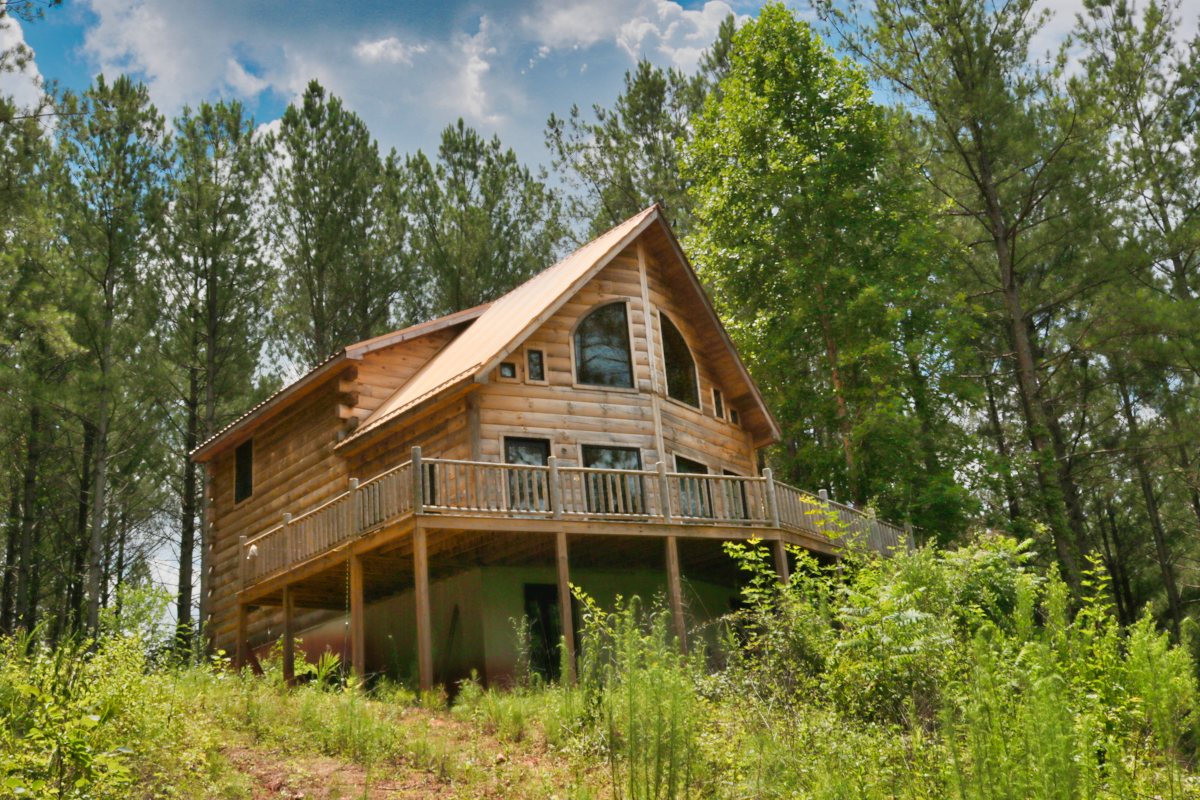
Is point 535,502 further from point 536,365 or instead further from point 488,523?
point 536,365

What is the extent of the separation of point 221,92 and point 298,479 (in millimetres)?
13474

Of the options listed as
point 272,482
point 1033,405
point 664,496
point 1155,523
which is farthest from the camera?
point 1155,523

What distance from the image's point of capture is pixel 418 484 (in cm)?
1563

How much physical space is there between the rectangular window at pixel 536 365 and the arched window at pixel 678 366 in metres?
2.91

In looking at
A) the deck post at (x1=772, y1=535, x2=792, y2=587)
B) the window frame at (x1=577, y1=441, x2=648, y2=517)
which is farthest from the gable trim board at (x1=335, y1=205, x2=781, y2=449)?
the deck post at (x1=772, y1=535, x2=792, y2=587)

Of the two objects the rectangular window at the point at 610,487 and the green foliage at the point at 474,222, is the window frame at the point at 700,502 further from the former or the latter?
the green foliage at the point at 474,222

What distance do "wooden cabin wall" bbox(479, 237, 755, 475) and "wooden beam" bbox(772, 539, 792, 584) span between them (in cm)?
278

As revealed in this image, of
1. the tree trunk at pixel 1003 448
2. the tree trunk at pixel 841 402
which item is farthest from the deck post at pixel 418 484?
the tree trunk at pixel 1003 448

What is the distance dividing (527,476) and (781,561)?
4642 mm

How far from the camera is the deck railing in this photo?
16.0 meters

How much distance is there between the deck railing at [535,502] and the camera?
15992 millimetres

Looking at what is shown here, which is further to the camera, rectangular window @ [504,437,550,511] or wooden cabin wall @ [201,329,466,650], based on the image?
wooden cabin wall @ [201,329,466,650]

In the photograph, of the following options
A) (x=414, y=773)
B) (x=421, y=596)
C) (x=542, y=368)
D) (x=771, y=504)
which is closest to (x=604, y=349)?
(x=542, y=368)

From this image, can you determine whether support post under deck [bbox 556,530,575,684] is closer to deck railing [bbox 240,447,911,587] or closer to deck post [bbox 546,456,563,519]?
deck post [bbox 546,456,563,519]
